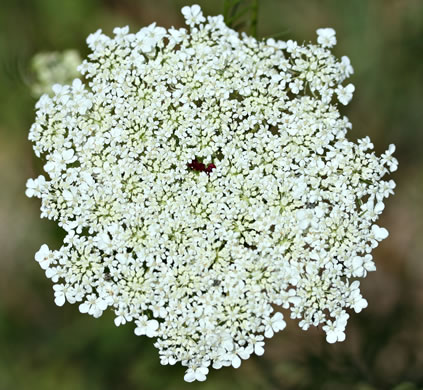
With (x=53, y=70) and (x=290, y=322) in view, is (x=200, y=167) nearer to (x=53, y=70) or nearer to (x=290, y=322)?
(x=53, y=70)

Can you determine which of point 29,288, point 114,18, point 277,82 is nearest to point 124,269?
point 277,82

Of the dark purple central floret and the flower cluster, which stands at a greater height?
the flower cluster

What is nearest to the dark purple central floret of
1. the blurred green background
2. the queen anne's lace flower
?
the queen anne's lace flower

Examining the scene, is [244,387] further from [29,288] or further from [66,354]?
[29,288]

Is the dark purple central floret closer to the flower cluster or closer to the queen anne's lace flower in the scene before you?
the queen anne's lace flower

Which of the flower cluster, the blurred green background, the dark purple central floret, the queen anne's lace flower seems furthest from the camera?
the blurred green background
